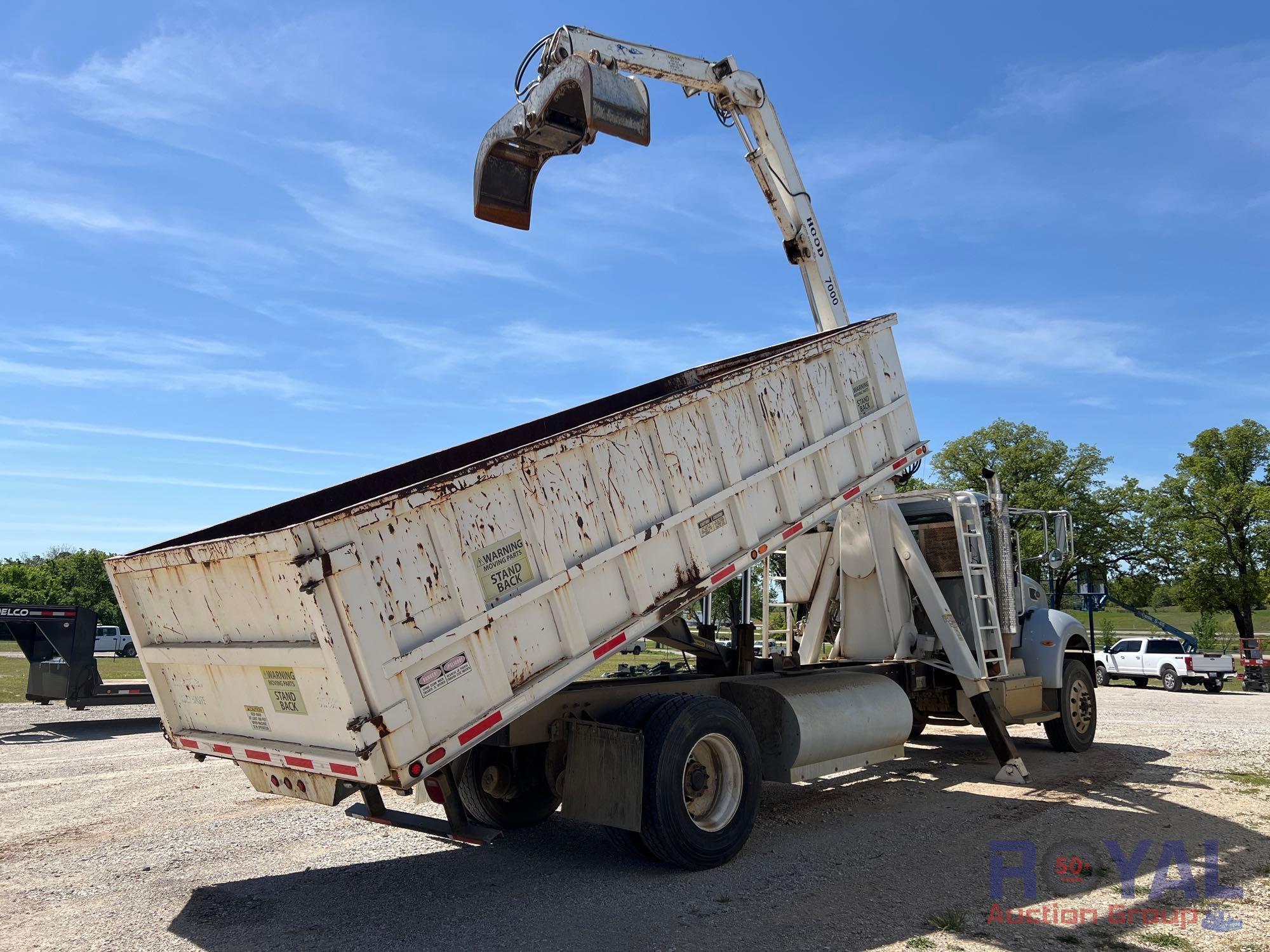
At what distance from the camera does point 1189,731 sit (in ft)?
43.7

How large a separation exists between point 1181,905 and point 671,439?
4.01 metres

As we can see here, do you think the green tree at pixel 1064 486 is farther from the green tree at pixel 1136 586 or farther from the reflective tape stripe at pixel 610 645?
the reflective tape stripe at pixel 610 645

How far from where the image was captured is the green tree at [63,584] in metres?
76.1

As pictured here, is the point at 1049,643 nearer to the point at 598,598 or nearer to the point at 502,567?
the point at 598,598

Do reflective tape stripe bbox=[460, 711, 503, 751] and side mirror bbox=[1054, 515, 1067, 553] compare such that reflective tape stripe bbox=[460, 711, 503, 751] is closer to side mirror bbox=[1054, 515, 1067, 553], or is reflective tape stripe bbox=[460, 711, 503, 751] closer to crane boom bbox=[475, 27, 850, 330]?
crane boom bbox=[475, 27, 850, 330]

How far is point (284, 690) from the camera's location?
5.08 m

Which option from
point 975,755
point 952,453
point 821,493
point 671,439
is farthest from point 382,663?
point 952,453

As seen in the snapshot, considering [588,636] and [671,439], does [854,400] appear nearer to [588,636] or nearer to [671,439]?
[671,439]

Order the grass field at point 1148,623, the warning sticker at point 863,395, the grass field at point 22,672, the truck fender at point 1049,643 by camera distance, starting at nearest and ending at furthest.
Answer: the warning sticker at point 863,395 < the truck fender at point 1049,643 < the grass field at point 22,672 < the grass field at point 1148,623

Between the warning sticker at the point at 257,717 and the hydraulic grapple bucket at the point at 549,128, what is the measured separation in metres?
4.68

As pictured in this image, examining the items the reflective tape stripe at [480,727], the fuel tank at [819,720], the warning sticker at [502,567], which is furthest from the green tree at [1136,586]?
the reflective tape stripe at [480,727]

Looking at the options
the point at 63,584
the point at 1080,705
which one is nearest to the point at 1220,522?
the point at 1080,705

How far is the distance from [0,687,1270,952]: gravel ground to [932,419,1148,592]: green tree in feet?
107

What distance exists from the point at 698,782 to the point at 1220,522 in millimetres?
41476
